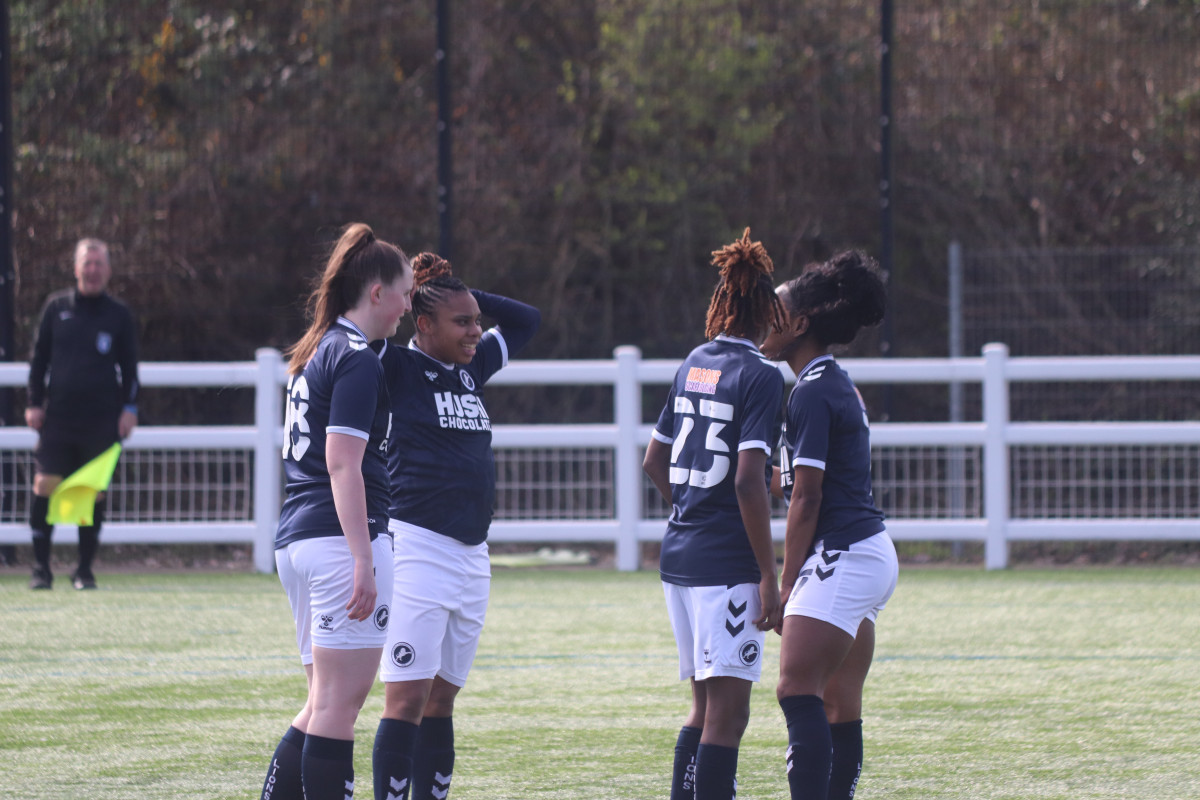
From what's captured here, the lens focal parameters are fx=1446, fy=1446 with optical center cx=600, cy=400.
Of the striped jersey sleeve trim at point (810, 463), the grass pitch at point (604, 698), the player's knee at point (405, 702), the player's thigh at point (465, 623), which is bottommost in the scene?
the grass pitch at point (604, 698)

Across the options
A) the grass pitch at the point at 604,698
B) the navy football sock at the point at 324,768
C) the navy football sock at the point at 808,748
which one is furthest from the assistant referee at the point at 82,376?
the navy football sock at the point at 808,748

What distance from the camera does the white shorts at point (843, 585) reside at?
365 centimetres

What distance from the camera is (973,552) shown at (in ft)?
34.5

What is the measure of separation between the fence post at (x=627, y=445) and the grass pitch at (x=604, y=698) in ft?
3.56

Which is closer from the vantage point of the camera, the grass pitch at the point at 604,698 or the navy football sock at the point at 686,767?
the navy football sock at the point at 686,767

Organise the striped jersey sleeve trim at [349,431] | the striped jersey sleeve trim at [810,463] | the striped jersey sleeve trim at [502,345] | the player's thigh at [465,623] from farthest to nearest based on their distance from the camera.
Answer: the striped jersey sleeve trim at [502,345]
the player's thigh at [465,623]
the striped jersey sleeve trim at [810,463]
the striped jersey sleeve trim at [349,431]

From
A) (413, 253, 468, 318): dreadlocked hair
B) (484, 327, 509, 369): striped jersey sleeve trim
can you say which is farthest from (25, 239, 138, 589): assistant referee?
(413, 253, 468, 318): dreadlocked hair

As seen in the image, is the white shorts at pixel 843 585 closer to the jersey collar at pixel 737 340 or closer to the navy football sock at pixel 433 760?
the jersey collar at pixel 737 340

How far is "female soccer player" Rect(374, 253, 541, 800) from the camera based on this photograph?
375 cm

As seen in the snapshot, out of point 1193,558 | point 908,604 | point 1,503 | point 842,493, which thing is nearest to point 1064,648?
point 908,604

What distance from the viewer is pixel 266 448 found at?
9875mm

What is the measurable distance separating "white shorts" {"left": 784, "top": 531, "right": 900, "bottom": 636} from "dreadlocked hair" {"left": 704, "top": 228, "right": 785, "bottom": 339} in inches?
23.5

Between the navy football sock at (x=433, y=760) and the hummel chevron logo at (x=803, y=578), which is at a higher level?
the hummel chevron logo at (x=803, y=578)

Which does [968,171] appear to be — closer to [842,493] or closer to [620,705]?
[620,705]
